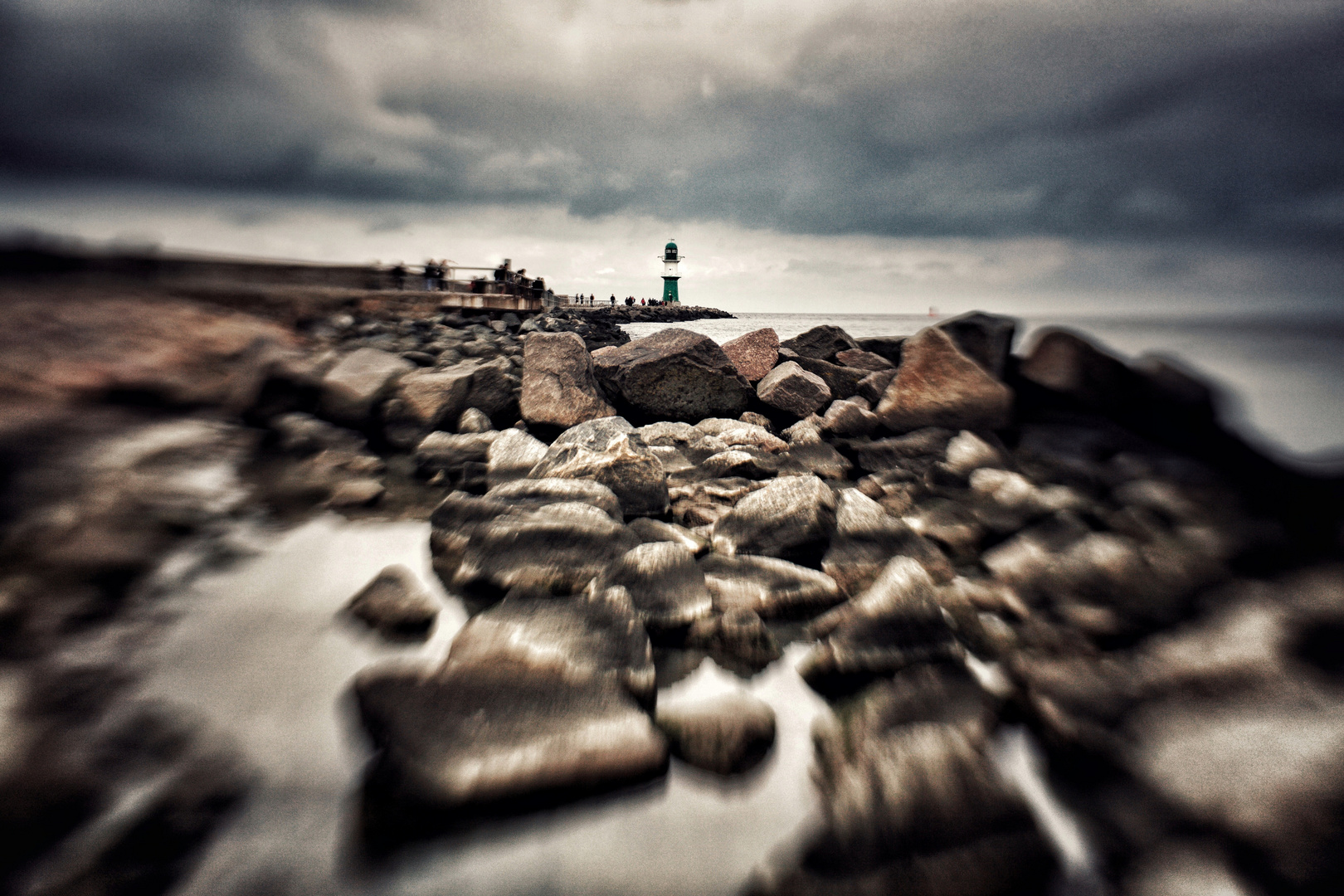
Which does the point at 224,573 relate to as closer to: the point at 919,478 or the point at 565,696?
the point at 565,696

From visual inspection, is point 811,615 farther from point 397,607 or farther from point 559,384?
point 559,384

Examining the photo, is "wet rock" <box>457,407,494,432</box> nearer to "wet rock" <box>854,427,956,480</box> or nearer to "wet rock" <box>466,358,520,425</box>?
"wet rock" <box>466,358,520,425</box>

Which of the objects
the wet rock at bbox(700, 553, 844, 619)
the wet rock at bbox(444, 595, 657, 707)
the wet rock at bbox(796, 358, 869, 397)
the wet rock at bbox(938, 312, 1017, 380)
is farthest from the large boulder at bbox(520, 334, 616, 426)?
the wet rock at bbox(938, 312, 1017, 380)

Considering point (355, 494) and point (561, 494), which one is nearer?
point (561, 494)

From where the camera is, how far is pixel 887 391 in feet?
11.5

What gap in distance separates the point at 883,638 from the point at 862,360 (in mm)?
4297

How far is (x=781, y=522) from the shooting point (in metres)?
2.17

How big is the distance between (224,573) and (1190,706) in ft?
11.4

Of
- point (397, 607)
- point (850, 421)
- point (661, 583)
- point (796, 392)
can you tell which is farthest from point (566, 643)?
point (796, 392)

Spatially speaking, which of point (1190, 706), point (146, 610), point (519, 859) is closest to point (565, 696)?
point (519, 859)

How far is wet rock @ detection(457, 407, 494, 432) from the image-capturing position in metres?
3.82

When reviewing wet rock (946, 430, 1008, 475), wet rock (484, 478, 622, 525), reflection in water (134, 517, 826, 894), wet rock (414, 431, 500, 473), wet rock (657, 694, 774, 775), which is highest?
wet rock (946, 430, 1008, 475)

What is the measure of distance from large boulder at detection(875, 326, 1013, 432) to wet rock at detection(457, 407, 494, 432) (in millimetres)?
3077

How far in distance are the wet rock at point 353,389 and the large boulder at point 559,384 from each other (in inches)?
43.9
